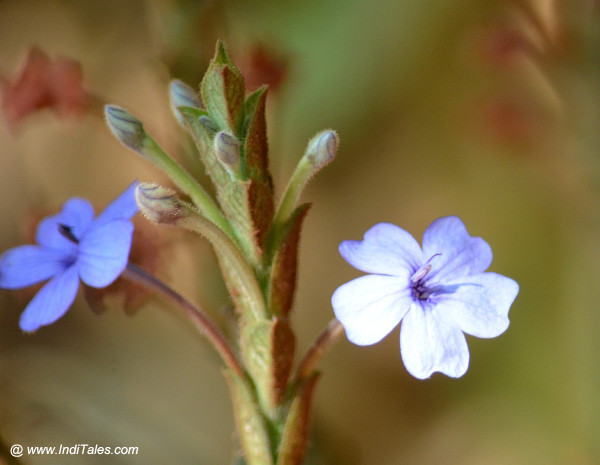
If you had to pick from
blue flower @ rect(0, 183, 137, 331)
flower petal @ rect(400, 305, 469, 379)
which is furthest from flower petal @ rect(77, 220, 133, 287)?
flower petal @ rect(400, 305, 469, 379)

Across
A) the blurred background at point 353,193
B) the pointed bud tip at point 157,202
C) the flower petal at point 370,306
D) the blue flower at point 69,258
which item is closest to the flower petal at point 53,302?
the blue flower at point 69,258

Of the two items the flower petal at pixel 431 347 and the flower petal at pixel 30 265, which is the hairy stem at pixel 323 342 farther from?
the flower petal at pixel 30 265

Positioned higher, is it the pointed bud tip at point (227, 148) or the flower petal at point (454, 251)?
the pointed bud tip at point (227, 148)

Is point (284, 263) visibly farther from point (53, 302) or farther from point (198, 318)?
point (53, 302)

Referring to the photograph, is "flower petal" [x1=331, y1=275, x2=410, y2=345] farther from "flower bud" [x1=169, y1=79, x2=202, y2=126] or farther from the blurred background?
the blurred background

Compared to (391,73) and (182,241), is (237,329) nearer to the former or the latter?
(182,241)

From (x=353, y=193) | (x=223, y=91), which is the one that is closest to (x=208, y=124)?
(x=223, y=91)

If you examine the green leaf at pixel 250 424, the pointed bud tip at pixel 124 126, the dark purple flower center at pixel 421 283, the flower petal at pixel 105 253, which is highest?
the pointed bud tip at pixel 124 126
